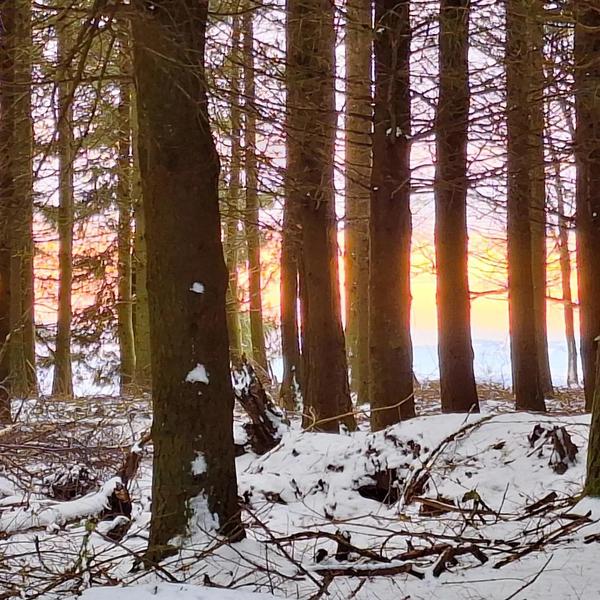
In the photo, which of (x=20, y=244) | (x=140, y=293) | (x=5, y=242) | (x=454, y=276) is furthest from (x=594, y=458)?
(x=140, y=293)

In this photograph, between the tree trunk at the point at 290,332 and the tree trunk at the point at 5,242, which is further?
the tree trunk at the point at 290,332

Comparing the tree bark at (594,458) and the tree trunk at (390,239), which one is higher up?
the tree trunk at (390,239)

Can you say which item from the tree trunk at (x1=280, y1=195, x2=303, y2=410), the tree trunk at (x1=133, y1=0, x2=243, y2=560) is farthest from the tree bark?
the tree trunk at (x1=280, y1=195, x2=303, y2=410)

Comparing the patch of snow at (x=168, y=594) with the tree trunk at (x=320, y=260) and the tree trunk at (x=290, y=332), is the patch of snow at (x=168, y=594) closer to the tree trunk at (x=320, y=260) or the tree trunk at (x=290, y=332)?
the tree trunk at (x=320, y=260)

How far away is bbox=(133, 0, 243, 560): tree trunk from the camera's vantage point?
3885 millimetres

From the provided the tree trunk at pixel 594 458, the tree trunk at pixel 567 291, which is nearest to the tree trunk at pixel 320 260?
the tree trunk at pixel 594 458

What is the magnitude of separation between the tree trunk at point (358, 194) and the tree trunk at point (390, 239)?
34 centimetres

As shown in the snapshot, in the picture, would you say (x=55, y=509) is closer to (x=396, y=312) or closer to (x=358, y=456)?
(x=358, y=456)

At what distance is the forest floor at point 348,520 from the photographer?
3.43 metres

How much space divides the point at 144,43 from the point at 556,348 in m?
27.6

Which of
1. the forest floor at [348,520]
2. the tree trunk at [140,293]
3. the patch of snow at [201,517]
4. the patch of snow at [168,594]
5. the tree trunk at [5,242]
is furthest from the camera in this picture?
the tree trunk at [140,293]

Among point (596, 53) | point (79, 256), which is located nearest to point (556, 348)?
point (79, 256)

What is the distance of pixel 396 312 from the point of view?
7.68 metres

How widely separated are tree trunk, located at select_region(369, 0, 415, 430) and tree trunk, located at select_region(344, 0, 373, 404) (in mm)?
344
